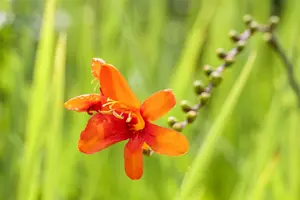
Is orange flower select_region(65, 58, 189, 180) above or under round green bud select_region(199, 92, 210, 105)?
A: above

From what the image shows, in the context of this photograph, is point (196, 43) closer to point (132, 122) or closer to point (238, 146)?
point (238, 146)

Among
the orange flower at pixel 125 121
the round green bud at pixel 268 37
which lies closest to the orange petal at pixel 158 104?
the orange flower at pixel 125 121

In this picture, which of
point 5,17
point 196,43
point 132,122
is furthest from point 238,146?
point 132,122

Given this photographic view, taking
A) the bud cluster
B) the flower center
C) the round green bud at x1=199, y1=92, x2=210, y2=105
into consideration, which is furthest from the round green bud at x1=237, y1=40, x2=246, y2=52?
the flower center

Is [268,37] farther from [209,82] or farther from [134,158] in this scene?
[134,158]

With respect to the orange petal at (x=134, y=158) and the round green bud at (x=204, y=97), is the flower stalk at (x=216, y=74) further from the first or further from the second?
the orange petal at (x=134, y=158)

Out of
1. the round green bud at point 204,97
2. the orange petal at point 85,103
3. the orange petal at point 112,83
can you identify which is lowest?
the round green bud at point 204,97

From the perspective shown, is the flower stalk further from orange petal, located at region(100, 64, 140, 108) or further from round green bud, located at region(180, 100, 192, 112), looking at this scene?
orange petal, located at region(100, 64, 140, 108)

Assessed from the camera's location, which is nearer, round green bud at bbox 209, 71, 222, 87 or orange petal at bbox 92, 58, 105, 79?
orange petal at bbox 92, 58, 105, 79
